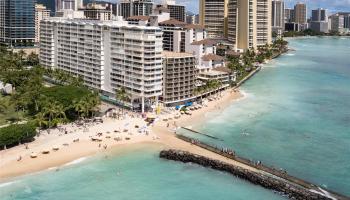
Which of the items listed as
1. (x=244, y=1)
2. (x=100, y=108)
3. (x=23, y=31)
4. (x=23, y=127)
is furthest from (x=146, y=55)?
(x=23, y=31)

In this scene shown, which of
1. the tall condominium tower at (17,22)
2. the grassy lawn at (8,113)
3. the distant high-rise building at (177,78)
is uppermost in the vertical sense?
the tall condominium tower at (17,22)

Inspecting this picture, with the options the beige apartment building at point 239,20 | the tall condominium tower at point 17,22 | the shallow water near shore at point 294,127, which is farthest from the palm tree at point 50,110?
the beige apartment building at point 239,20

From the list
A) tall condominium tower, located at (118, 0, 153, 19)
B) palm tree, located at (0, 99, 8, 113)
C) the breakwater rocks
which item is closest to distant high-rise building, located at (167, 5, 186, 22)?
tall condominium tower, located at (118, 0, 153, 19)

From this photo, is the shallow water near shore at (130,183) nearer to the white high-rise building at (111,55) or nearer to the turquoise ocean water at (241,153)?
the turquoise ocean water at (241,153)

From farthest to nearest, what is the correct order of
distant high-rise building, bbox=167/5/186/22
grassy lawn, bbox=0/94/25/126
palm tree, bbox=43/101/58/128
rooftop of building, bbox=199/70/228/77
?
distant high-rise building, bbox=167/5/186/22, rooftop of building, bbox=199/70/228/77, grassy lawn, bbox=0/94/25/126, palm tree, bbox=43/101/58/128

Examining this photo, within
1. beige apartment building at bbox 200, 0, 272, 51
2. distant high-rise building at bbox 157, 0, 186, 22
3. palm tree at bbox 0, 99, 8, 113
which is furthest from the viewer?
distant high-rise building at bbox 157, 0, 186, 22

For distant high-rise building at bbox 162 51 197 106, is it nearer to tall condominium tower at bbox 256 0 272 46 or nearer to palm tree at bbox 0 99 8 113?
palm tree at bbox 0 99 8 113

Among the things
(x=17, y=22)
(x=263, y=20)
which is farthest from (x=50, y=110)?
(x=263, y=20)
